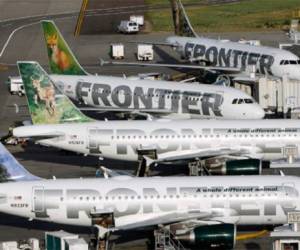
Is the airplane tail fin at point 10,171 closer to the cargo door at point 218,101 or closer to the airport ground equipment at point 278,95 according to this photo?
the cargo door at point 218,101

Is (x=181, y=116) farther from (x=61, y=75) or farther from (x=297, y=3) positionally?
(x=297, y=3)

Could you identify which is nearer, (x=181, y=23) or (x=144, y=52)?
(x=181, y=23)

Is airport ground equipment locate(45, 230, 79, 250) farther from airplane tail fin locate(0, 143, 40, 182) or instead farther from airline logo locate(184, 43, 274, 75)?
airline logo locate(184, 43, 274, 75)

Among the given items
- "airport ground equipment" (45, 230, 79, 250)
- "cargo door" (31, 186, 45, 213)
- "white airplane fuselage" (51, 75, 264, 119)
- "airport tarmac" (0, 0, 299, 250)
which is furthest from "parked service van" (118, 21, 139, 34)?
"airport ground equipment" (45, 230, 79, 250)

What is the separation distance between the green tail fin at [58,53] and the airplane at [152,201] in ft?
120

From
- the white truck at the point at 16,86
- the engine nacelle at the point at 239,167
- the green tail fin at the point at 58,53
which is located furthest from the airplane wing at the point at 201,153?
the white truck at the point at 16,86

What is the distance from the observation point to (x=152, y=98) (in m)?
97.0

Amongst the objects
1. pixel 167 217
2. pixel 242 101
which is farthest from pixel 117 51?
pixel 167 217

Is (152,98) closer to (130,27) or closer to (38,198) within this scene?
(38,198)

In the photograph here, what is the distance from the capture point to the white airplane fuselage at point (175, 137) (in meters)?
81.8

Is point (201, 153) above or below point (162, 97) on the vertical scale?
below

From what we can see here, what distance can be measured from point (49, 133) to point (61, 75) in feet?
66.7

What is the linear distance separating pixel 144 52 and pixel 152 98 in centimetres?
3498

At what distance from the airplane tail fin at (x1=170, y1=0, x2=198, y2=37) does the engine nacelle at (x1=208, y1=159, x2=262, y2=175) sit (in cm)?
4750
